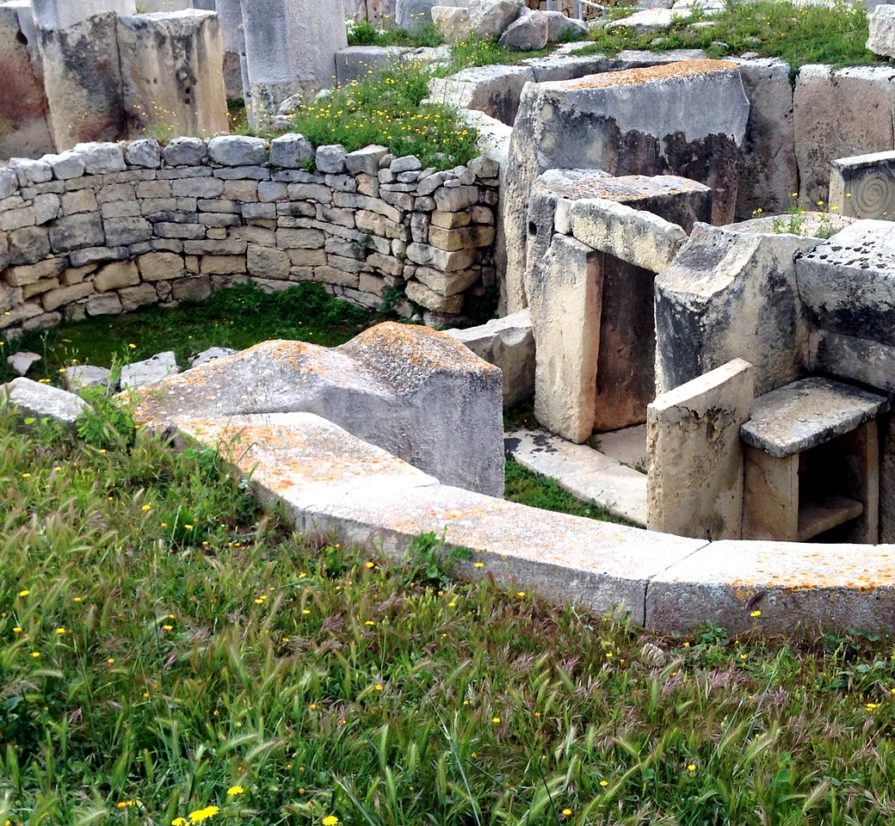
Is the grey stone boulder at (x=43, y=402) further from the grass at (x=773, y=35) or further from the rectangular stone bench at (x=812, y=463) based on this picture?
the grass at (x=773, y=35)

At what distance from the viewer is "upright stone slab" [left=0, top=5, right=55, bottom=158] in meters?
11.4

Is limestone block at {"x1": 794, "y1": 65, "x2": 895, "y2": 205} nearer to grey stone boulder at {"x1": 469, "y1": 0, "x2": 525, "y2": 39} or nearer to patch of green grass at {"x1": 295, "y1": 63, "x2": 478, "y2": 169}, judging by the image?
patch of green grass at {"x1": 295, "y1": 63, "x2": 478, "y2": 169}

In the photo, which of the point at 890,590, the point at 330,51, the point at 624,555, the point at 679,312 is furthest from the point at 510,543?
the point at 330,51

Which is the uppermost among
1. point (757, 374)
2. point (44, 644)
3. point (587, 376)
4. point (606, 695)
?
point (44, 644)

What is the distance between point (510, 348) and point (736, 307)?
246 centimetres

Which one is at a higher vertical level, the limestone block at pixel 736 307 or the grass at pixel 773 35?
the grass at pixel 773 35

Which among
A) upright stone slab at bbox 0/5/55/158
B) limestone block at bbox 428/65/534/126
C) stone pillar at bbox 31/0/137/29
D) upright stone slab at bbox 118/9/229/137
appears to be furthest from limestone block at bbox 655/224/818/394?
upright stone slab at bbox 0/5/55/158

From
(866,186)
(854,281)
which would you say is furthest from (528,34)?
(854,281)

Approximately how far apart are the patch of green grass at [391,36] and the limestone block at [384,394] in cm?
886

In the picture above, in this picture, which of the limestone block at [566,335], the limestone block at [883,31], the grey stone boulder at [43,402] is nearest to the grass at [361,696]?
the grey stone boulder at [43,402]

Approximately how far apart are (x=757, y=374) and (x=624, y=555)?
320cm

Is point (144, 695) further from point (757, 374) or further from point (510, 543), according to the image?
point (757, 374)

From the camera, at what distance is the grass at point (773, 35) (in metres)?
10.1

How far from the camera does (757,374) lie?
6.16 m
